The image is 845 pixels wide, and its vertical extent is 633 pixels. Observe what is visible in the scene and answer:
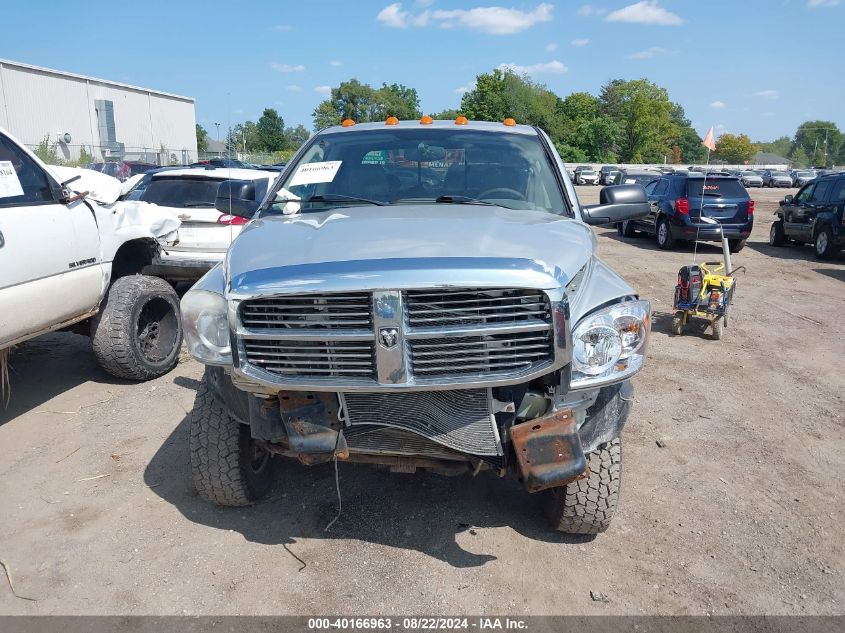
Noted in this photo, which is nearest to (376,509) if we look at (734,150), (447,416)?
(447,416)

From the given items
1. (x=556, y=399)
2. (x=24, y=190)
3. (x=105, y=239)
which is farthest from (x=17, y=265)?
(x=556, y=399)

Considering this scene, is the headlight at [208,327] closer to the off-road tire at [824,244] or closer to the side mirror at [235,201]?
the side mirror at [235,201]

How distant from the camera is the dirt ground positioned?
9.83ft

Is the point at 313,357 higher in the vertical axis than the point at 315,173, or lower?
lower

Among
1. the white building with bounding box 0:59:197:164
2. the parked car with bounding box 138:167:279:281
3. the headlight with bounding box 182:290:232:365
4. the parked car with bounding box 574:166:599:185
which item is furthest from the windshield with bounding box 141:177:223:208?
the parked car with bounding box 574:166:599:185

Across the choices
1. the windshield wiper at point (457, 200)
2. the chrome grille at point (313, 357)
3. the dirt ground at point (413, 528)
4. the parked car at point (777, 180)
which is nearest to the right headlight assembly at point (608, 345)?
the chrome grille at point (313, 357)

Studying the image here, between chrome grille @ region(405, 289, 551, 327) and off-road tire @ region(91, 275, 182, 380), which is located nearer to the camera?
chrome grille @ region(405, 289, 551, 327)

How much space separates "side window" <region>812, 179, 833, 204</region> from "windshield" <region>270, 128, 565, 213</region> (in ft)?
41.9

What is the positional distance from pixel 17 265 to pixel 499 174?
3152 millimetres

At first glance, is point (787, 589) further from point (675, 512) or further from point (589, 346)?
point (589, 346)

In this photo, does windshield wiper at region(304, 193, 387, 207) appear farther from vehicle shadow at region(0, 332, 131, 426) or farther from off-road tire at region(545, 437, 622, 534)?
vehicle shadow at region(0, 332, 131, 426)

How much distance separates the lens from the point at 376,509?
146 inches

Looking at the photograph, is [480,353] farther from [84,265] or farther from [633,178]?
[633,178]

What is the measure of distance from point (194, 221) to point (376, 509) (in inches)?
203
